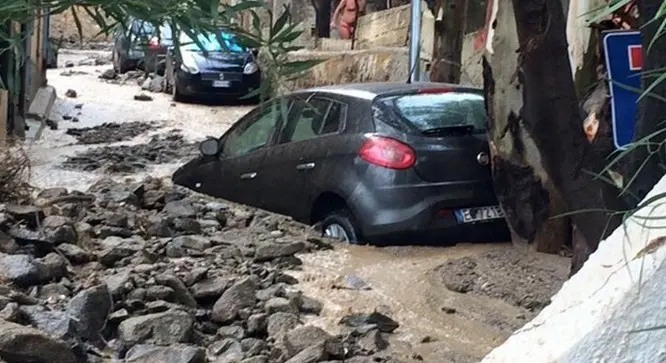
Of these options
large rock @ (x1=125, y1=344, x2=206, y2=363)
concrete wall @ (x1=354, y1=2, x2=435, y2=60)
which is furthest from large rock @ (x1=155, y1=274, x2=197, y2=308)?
concrete wall @ (x1=354, y1=2, x2=435, y2=60)

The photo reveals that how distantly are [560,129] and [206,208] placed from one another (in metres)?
5.42

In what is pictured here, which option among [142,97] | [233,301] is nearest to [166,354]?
[233,301]

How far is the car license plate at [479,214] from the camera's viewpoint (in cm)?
854

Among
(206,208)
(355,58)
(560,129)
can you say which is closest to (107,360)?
(560,129)

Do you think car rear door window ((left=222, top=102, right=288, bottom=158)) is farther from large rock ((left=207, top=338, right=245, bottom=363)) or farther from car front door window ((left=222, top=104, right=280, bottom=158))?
large rock ((left=207, top=338, right=245, bottom=363))

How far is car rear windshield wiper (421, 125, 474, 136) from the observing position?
8430 millimetres

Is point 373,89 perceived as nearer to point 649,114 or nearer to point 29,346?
point 29,346

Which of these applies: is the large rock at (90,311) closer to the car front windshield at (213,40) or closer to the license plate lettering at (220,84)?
the car front windshield at (213,40)

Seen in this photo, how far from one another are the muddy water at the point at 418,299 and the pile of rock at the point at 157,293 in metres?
0.20

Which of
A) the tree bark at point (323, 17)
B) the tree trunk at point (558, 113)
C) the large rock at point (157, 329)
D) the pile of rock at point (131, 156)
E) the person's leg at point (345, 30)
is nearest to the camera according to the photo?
the tree trunk at point (558, 113)

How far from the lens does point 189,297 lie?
6.89 meters

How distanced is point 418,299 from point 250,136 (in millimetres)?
3240

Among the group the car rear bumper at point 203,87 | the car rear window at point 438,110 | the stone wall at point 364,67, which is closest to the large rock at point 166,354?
the car rear window at point 438,110

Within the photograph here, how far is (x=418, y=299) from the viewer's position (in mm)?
7598
